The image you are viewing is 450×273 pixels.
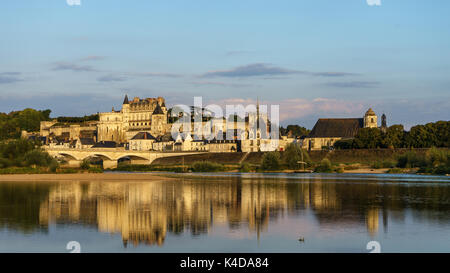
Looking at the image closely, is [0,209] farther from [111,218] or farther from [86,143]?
[86,143]

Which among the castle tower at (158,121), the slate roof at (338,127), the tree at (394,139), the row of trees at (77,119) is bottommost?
the tree at (394,139)

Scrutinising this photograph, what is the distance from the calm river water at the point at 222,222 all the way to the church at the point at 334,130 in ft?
A: 272

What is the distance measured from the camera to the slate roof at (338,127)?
11771 centimetres

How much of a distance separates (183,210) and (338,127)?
96708 mm

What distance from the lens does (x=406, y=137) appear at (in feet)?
308

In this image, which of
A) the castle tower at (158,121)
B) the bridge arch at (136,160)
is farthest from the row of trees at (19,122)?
the bridge arch at (136,160)

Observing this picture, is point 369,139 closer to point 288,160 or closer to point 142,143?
point 288,160

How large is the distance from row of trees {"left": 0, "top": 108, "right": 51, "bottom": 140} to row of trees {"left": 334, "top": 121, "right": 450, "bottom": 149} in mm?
107298

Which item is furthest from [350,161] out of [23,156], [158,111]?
[158,111]

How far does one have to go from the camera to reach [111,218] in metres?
→ 23.3

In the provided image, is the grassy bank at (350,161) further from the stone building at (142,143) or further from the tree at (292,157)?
the stone building at (142,143)

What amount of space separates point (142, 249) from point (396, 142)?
84.6m

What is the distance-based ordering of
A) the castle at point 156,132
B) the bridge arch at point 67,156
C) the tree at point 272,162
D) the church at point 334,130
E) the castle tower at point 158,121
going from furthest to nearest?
the castle tower at point 158,121 < the castle at point 156,132 < the church at point 334,130 < the bridge arch at point 67,156 < the tree at point 272,162

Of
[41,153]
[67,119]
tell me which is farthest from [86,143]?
[41,153]
